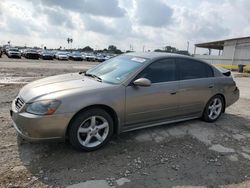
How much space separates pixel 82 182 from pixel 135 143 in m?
1.38

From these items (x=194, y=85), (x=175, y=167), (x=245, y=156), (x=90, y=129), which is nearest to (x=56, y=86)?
(x=90, y=129)

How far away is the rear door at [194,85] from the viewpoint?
15.6 ft

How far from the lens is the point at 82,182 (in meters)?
2.93

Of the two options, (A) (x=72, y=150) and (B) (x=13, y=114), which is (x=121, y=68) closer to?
(A) (x=72, y=150)

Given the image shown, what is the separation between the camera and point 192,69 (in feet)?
16.5

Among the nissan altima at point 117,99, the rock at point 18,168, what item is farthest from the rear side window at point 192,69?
the rock at point 18,168

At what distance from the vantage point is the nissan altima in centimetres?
335

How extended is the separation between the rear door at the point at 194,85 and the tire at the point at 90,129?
170 centimetres

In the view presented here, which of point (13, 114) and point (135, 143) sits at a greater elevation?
point (13, 114)

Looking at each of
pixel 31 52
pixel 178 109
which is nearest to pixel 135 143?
pixel 178 109

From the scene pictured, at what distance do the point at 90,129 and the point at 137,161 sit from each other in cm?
86

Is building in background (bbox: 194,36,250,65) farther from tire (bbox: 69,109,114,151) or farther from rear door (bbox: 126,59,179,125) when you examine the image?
tire (bbox: 69,109,114,151)

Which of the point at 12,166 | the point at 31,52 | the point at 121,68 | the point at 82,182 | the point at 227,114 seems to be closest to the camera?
the point at 82,182

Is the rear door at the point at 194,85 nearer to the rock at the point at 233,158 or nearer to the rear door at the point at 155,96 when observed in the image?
the rear door at the point at 155,96
